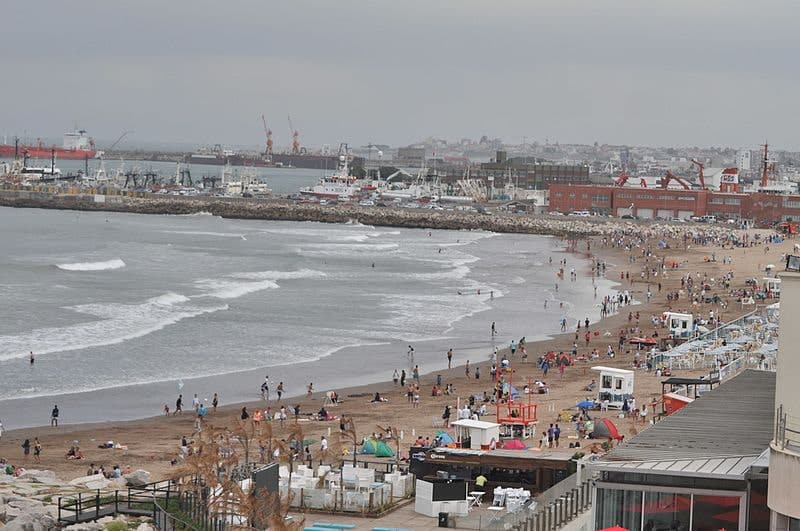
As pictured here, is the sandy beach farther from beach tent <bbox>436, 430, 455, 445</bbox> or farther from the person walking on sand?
beach tent <bbox>436, 430, 455, 445</bbox>

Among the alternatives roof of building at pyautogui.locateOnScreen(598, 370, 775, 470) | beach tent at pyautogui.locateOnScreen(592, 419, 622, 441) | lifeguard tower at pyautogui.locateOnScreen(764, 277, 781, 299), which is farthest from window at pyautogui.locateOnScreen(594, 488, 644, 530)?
lifeguard tower at pyautogui.locateOnScreen(764, 277, 781, 299)

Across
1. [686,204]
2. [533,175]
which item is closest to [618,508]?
[686,204]

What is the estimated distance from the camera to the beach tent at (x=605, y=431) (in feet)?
74.7

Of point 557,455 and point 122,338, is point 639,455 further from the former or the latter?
point 122,338

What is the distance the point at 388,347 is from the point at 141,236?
54644 mm

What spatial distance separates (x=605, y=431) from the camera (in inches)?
907

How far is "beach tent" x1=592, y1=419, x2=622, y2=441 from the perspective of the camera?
74.7ft

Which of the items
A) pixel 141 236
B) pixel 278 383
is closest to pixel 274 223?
pixel 141 236

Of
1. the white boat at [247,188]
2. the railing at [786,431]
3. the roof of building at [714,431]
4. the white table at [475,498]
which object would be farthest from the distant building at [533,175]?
the railing at [786,431]

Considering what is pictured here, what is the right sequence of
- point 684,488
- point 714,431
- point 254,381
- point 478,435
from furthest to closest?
point 254,381 → point 478,435 → point 714,431 → point 684,488

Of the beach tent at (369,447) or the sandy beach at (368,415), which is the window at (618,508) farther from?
the beach tent at (369,447)

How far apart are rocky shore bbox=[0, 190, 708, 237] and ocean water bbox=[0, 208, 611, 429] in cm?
1235

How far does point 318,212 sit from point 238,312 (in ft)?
232

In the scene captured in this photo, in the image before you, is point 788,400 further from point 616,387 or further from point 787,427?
point 616,387
